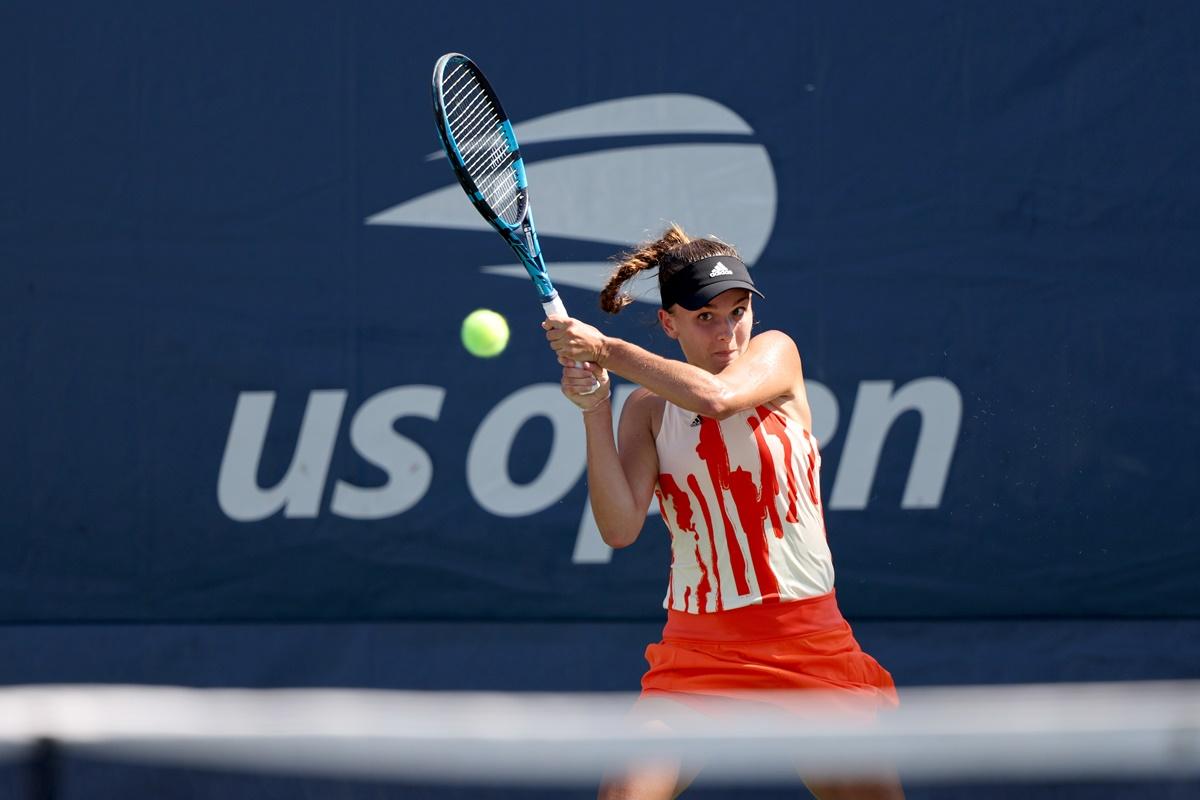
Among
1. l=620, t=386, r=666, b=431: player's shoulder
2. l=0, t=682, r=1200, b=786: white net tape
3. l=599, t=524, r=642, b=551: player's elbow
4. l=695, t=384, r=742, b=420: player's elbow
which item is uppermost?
l=620, t=386, r=666, b=431: player's shoulder

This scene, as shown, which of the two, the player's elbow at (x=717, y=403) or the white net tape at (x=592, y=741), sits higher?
the player's elbow at (x=717, y=403)

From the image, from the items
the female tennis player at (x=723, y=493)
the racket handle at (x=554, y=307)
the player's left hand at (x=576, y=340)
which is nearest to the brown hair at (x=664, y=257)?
the female tennis player at (x=723, y=493)

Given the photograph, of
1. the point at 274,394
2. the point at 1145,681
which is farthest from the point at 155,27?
the point at 1145,681

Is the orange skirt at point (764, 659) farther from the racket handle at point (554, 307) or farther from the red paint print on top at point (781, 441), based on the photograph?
the racket handle at point (554, 307)

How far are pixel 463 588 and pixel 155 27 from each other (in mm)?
1740

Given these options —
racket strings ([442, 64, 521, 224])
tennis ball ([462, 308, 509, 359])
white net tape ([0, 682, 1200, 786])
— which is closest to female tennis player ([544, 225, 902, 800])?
tennis ball ([462, 308, 509, 359])

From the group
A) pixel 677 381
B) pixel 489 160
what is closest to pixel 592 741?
pixel 677 381

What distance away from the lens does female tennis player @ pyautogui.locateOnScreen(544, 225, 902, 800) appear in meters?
2.53

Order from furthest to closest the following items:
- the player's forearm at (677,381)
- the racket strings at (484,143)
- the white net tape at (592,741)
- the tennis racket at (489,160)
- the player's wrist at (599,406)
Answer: the racket strings at (484,143)
the tennis racket at (489,160)
the player's wrist at (599,406)
the player's forearm at (677,381)
the white net tape at (592,741)

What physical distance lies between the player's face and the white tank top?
4.7 inches

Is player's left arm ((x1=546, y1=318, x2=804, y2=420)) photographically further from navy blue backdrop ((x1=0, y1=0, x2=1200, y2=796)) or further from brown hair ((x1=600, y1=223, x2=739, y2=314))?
navy blue backdrop ((x1=0, y1=0, x2=1200, y2=796))

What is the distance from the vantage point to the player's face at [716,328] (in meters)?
2.68

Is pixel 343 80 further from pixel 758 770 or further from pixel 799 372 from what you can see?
pixel 758 770

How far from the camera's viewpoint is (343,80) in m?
3.85
